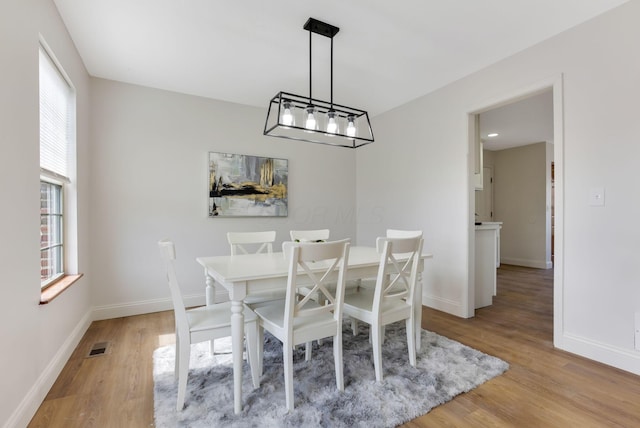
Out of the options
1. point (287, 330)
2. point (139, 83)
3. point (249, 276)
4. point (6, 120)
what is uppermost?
point (139, 83)

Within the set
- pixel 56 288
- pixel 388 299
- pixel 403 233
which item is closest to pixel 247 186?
pixel 403 233

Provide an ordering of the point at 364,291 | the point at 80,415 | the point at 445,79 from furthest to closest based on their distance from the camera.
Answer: the point at 445,79
the point at 364,291
the point at 80,415

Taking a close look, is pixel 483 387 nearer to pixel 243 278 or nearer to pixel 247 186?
pixel 243 278

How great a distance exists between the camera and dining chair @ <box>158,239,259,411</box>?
1.72 metres

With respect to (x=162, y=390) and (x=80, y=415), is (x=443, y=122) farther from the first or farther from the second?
(x=80, y=415)

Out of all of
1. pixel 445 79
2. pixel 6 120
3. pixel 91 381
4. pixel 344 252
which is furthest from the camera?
pixel 445 79

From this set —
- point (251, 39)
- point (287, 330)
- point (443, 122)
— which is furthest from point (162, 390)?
point (443, 122)

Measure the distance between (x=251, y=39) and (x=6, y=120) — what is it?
1708 millimetres

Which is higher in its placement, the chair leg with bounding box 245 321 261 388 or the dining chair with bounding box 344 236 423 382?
the dining chair with bounding box 344 236 423 382

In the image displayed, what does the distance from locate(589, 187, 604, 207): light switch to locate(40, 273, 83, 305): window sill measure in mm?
3709

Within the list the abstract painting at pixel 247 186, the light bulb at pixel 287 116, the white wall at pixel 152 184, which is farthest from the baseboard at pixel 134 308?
the light bulb at pixel 287 116

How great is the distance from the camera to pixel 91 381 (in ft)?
6.66

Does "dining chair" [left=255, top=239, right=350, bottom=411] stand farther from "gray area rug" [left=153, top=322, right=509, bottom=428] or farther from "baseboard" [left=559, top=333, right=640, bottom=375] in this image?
"baseboard" [left=559, top=333, right=640, bottom=375]

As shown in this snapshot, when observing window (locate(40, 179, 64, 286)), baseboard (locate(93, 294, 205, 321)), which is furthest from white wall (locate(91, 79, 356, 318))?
window (locate(40, 179, 64, 286))
